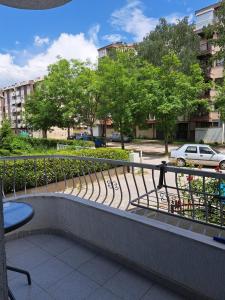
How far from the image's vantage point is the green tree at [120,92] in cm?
1582

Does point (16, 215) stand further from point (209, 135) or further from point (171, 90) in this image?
point (209, 135)

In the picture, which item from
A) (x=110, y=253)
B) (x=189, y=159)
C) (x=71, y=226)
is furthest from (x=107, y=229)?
(x=189, y=159)

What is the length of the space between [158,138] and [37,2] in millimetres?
29818

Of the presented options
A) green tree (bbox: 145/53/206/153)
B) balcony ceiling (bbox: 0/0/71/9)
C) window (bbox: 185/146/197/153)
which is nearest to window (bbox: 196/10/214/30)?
green tree (bbox: 145/53/206/153)

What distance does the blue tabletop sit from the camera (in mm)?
1900

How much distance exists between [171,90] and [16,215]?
14816 mm

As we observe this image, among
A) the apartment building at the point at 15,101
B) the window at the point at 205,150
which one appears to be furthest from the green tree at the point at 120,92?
the apartment building at the point at 15,101

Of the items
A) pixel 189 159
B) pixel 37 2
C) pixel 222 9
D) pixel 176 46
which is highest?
pixel 176 46

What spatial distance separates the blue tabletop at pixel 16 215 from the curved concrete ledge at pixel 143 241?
2.76 feet

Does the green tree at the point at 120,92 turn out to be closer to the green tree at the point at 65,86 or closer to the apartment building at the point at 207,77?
the green tree at the point at 65,86

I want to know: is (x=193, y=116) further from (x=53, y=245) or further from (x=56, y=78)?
(x=53, y=245)

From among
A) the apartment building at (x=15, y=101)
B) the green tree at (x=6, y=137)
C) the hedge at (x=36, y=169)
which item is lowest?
the hedge at (x=36, y=169)

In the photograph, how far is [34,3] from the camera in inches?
58.7

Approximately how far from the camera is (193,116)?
27.3 metres
